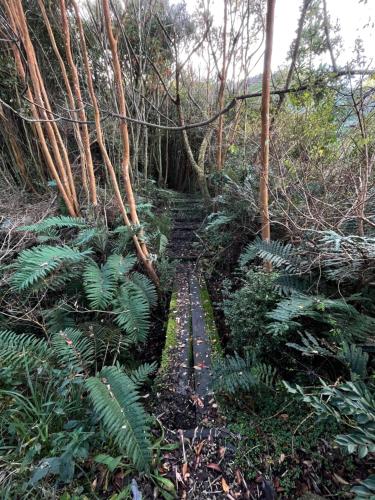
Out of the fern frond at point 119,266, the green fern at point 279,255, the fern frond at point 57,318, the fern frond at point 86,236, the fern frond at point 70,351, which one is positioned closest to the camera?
the fern frond at point 70,351

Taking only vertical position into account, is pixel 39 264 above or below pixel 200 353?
above

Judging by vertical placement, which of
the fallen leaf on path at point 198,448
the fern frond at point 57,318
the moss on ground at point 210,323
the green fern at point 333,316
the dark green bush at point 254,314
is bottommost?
the fallen leaf on path at point 198,448

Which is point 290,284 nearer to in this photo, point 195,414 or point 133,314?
point 195,414

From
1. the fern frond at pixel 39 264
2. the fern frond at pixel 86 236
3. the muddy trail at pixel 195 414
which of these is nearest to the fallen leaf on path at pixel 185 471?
the muddy trail at pixel 195 414

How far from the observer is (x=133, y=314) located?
1896 mm

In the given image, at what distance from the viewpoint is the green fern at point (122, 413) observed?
1.01m

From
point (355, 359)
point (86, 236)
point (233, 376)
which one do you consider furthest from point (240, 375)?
point (86, 236)

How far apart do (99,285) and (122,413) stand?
41.4 inches

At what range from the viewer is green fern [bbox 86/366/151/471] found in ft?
3.30

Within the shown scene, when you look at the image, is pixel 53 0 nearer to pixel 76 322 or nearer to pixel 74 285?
pixel 74 285

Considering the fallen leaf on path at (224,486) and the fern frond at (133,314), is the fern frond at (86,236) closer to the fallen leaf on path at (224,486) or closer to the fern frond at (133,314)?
the fern frond at (133,314)

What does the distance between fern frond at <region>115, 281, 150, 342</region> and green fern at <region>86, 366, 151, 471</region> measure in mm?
520

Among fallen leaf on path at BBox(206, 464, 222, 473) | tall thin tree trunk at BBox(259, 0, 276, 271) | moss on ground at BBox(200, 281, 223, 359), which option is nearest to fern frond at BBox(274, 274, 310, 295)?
tall thin tree trunk at BBox(259, 0, 276, 271)

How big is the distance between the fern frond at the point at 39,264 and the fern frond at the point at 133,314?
1.85 feet
